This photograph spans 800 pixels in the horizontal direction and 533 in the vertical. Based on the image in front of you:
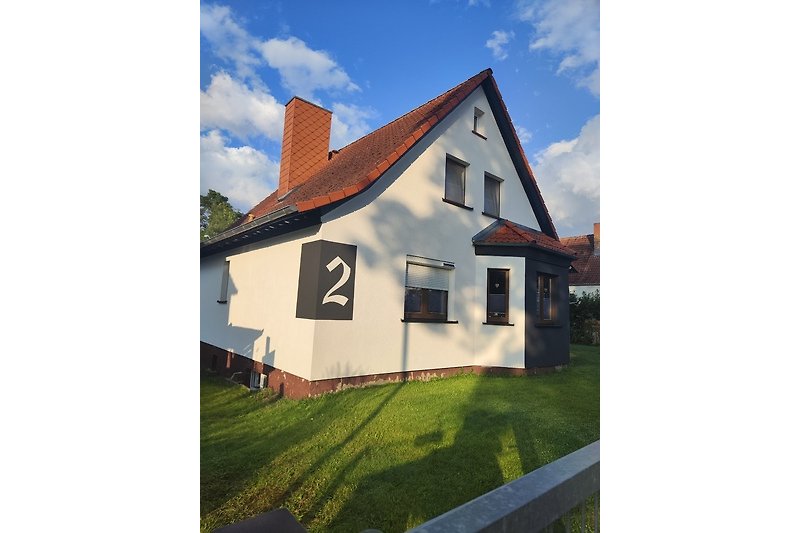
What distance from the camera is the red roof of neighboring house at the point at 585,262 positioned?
925 mm

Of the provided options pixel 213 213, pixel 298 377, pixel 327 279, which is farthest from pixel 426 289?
pixel 213 213

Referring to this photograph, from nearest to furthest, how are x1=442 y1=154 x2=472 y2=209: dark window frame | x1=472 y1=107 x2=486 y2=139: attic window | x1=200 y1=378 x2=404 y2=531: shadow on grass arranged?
x1=200 y1=378 x2=404 y2=531: shadow on grass → x1=472 y1=107 x2=486 y2=139: attic window → x1=442 y1=154 x2=472 y2=209: dark window frame

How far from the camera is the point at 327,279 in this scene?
4.35 ft

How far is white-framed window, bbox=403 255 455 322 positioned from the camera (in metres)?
1.69

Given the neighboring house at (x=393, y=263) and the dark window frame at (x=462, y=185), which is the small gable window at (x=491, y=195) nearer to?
the neighboring house at (x=393, y=263)

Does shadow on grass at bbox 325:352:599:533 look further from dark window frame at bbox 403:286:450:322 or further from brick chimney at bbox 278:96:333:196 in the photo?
brick chimney at bbox 278:96:333:196

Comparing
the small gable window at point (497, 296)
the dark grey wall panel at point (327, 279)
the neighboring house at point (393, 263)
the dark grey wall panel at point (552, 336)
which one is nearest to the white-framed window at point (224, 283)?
the neighboring house at point (393, 263)

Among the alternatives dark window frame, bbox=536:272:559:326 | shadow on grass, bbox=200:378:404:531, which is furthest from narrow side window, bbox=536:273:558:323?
shadow on grass, bbox=200:378:404:531

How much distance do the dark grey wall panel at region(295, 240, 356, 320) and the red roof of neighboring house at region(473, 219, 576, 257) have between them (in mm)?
1004

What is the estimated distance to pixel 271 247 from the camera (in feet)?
4.55
